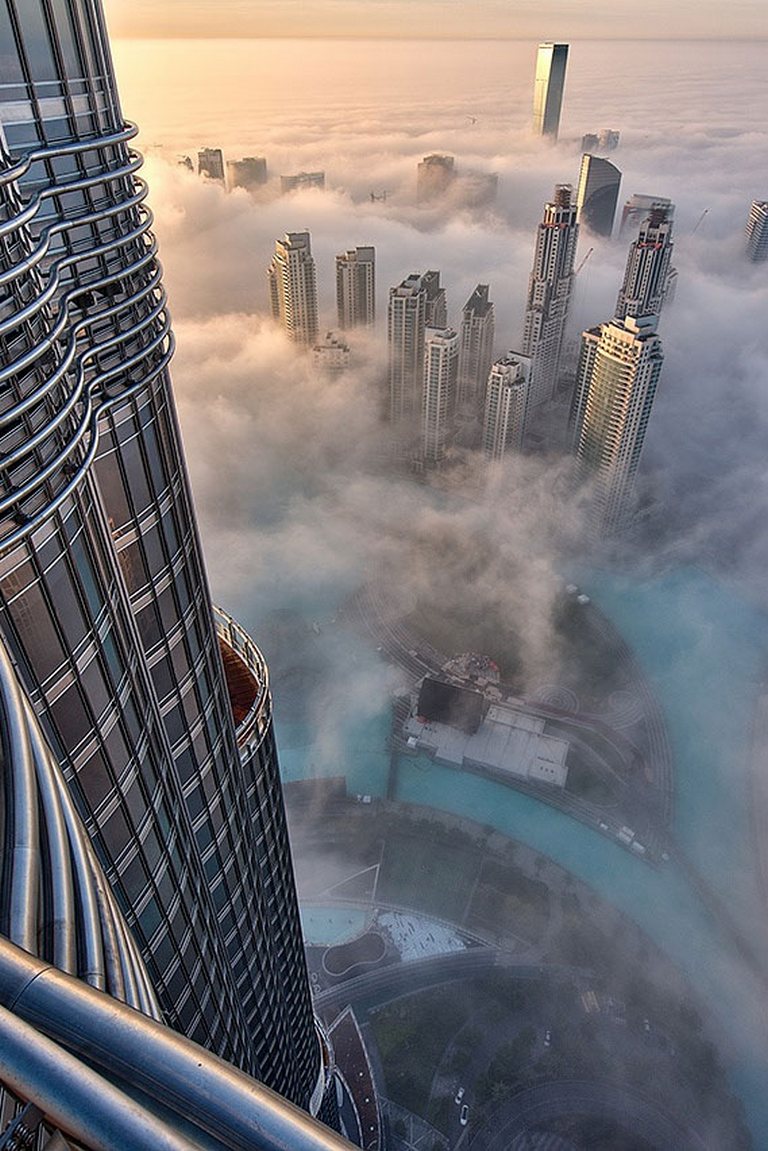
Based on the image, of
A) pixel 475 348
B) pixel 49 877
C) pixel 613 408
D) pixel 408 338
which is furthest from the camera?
pixel 475 348

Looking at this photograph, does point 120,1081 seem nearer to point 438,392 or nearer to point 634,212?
point 438,392

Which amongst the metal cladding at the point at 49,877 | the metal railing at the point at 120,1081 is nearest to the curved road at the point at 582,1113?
the metal cladding at the point at 49,877

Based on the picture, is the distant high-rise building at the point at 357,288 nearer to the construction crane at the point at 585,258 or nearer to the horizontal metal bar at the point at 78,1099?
the construction crane at the point at 585,258

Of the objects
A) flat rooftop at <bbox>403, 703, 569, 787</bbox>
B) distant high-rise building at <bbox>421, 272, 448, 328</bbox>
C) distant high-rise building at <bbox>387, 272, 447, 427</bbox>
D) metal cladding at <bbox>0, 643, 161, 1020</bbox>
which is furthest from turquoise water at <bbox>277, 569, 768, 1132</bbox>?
metal cladding at <bbox>0, 643, 161, 1020</bbox>

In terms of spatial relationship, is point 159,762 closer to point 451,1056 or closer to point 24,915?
point 24,915

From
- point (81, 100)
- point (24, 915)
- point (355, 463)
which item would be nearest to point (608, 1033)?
point (24, 915)

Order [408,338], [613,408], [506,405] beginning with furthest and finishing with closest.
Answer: [408,338] → [506,405] → [613,408]

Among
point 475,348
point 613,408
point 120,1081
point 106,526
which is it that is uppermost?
point 120,1081

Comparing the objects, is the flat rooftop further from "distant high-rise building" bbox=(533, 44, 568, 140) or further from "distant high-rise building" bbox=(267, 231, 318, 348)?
"distant high-rise building" bbox=(533, 44, 568, 140)

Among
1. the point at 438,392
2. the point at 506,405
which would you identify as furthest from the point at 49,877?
the point at 438,392
